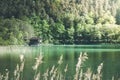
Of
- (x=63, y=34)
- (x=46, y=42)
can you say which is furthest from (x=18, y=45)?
(x=63, y=34)

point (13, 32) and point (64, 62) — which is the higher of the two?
point (64, 62)

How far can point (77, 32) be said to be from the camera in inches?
7844

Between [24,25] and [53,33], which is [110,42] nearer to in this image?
[53,33]

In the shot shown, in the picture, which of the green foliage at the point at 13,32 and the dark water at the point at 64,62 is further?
the green foliage at the point at 13,32

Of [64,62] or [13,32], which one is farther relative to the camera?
[13,32]

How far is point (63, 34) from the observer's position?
199m

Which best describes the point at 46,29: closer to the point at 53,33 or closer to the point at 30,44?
the point at 53,33

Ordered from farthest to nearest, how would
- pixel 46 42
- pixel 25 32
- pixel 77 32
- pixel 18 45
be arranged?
1. pixel 77 32
2. pixel 46 42
3. pixel 25 32
4. pixel 18 45

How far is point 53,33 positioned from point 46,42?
37.9 feet

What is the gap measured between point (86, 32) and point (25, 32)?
4063 cm

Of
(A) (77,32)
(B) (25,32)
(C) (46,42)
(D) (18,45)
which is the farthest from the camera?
(A) (77,32)

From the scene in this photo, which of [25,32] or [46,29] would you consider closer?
[25,32]

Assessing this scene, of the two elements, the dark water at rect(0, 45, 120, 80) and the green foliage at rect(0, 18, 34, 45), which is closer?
the dark water at rect(0, 45, 120, 80)

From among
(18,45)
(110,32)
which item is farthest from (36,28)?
(18,45)
